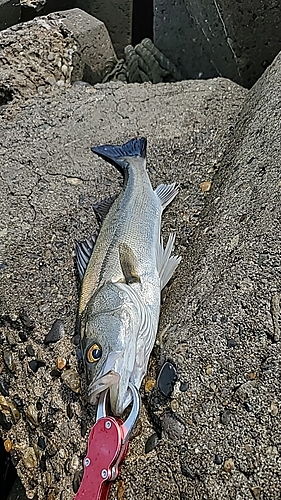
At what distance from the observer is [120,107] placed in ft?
13.7

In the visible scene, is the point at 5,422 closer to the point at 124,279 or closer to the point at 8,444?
the point at 8,444

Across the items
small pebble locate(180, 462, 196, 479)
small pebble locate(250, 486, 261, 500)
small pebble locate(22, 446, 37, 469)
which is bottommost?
small pebble locate(22, 446, 37, 469)

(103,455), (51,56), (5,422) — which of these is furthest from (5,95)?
(103,455)

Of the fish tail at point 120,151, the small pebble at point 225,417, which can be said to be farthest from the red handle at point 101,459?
the fish tail at point 120,151

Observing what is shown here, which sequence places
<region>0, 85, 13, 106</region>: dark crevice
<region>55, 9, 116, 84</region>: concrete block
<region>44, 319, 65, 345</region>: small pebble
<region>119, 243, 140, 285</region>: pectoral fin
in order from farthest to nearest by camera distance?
<region>55, 9, 116, 84</region>: concrete block < <region>0, 85, 13, 106</region>: dark crevice < <region>44, 319, 65, 345</region>: small pebble < <region>119, 243, 140, 285</region>: pectoral fin

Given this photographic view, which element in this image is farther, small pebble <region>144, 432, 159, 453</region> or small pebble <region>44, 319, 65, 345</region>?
small pebble <region>44, 319, 65, 345</region>

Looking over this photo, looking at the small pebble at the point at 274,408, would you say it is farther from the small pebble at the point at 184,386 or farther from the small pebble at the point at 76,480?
the small pebble at the point at 76,480

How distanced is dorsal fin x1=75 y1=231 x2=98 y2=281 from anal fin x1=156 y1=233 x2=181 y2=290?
11.9 inches

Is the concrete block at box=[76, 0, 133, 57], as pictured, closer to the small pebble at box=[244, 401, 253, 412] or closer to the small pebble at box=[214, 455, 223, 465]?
the small pebble at box=[244, 401, 253, 412]

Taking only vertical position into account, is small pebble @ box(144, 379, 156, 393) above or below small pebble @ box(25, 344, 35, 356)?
above

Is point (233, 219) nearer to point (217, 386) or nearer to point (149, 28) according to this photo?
point (217, 386)

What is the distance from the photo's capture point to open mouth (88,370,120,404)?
2.33 m

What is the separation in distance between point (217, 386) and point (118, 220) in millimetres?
991

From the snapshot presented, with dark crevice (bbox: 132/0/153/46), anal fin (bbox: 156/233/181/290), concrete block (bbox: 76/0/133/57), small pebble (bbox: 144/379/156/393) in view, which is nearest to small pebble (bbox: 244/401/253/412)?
small pebble (bbox: 144/379/156/393)
